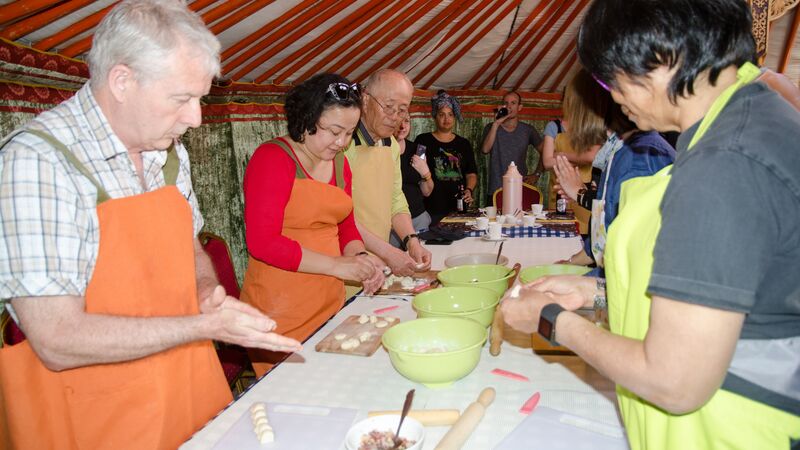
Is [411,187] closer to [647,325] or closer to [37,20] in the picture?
[37,20]

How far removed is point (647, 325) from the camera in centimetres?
89

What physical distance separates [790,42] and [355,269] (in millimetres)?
6707

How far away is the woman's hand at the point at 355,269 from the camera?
2.16 meters

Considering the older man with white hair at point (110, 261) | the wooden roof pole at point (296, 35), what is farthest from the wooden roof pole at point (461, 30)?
the older man with white hair at point (110, 261)

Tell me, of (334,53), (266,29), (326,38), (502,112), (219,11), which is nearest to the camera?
(219,11)

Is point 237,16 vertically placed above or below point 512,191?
above

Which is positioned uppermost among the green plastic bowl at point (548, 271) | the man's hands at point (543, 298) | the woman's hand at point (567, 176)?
the woman's hand at point (567, 176)

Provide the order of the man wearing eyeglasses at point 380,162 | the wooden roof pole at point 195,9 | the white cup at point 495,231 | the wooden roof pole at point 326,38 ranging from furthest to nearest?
the wooden roof pole at point 326,38 < the white cup at point 495,231 < the man wearing eyeglasses at point 380,162 < the wooden roof pole at point 195,9

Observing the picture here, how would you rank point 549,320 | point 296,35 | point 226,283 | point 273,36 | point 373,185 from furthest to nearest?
point 296,35 < point 273,36 < point 373,185 < point 226,283 < point 549,320

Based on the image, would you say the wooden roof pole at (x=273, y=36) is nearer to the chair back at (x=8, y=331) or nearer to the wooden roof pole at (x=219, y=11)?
the wooden roof pole at (x=219, y=11)

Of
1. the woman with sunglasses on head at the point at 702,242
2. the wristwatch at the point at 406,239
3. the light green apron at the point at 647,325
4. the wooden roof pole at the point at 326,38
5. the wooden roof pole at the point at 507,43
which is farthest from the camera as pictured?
the wooden roof pole at the point at 507,43

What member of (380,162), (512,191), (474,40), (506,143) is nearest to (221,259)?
(380,162)

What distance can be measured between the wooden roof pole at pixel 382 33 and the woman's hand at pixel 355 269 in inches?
131

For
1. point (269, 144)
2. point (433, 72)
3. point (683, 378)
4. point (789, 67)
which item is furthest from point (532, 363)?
point (789, 67)
